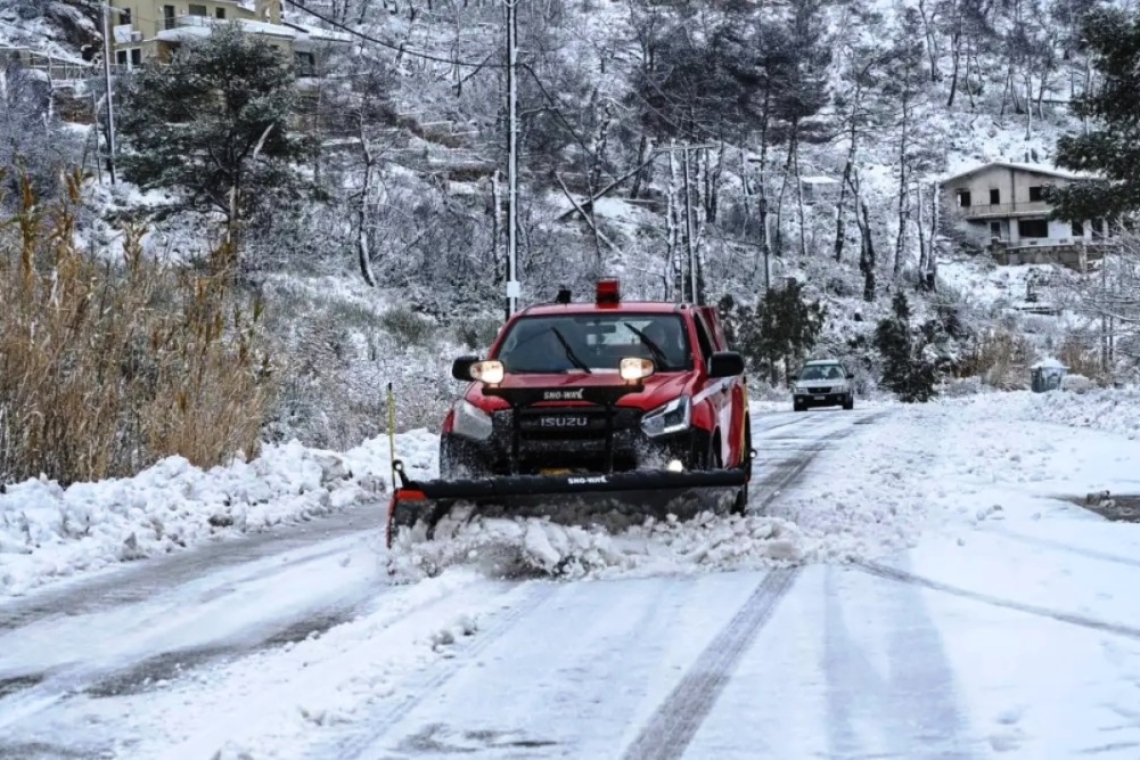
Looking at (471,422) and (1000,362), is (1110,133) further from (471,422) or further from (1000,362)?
(1000,362)

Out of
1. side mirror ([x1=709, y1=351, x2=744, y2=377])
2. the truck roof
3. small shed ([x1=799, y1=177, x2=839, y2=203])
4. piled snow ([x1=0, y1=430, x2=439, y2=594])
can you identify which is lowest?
piled snow ([x1=0, y1=430, x2=439, y2=594])

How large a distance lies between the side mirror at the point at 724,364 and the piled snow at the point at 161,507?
3.78 metres

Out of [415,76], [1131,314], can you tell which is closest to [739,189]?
[415,76]

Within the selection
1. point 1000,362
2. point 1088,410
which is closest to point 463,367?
point 1088,410

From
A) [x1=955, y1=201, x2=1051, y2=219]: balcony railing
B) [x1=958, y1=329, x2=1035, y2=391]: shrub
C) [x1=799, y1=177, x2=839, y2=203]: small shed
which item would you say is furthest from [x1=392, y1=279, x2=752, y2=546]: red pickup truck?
[x1=955, y1=201, x2=1051, y2=219]: balcony railing

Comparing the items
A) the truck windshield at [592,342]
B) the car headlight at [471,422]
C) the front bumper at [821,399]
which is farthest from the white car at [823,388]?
the car headlight at [471,422]

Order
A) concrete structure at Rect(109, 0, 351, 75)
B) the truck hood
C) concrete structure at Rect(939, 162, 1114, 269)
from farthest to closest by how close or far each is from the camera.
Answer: concrete structure at Rect(939, 162, 1114, 269) → concrete structure at Rect(109, 0, 351, 75) → the truck hood

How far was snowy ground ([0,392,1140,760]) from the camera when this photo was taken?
4641 mm

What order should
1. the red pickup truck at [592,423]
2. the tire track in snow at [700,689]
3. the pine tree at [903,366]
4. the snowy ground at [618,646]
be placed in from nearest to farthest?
the tire track in snow at [700,689] → the snowy ground at [618,646] → the red pickup truck at [592,423] → the pine tree at [903,366]

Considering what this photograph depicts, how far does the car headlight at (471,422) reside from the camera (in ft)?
28.9

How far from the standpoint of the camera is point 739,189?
7806 centimetres

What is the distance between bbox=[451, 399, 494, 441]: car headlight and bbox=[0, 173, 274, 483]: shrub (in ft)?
11.9

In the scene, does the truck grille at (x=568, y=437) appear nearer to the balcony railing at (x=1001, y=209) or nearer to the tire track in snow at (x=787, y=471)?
the tire track in snow at (x=787, y=471)

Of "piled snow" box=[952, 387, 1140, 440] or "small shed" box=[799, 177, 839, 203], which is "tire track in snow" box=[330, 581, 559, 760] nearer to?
"piled snow" box=[952, 387, 1140, 440]
